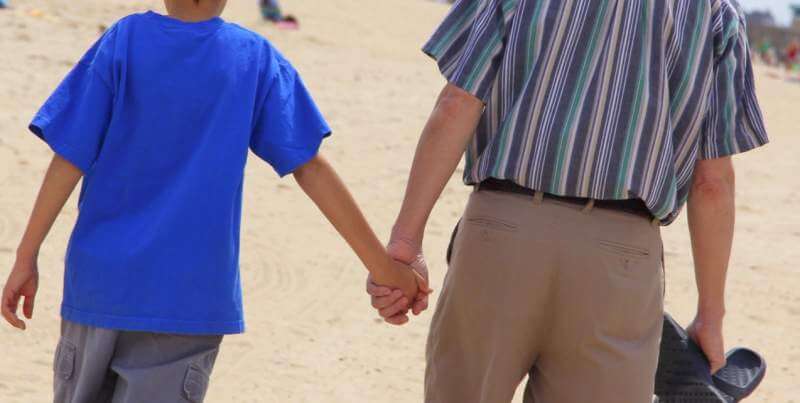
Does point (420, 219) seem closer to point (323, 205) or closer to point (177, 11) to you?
point (323, 205)

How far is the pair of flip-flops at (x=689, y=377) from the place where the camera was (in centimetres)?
316

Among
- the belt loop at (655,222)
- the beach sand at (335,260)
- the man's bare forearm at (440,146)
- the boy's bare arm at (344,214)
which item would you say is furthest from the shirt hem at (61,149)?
the beach sand at (335,260)

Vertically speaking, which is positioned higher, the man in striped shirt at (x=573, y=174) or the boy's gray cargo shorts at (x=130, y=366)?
the man in striped shirt at (x=573, y=174)

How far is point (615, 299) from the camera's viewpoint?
2924mm

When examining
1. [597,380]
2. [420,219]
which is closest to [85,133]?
[420,219]

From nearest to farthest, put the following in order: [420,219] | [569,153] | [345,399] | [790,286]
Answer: [569,153] → [420,219] → [345,399] → [790,286]

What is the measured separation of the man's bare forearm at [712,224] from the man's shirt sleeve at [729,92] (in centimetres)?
5

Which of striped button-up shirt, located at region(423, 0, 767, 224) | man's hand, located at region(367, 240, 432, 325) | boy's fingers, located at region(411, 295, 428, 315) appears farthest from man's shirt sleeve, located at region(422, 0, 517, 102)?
boy's fingers, located at region(411, 295, 428, 315)

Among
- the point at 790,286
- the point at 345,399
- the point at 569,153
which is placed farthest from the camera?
the point at 790,286

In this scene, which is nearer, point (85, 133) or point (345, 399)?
point (85, 133)

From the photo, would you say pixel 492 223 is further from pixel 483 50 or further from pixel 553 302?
pixel 483 50

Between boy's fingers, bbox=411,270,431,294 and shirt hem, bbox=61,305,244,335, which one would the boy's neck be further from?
boy's fingers, bbox=411,270,431,294

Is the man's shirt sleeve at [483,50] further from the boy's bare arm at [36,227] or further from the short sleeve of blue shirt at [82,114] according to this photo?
the boy's bare arm at [36,227]

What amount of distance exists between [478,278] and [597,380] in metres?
0.35
